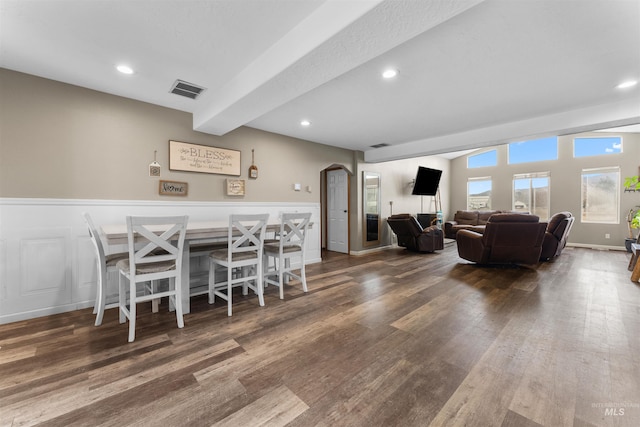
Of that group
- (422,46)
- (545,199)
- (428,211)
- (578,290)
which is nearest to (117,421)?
(422,46)

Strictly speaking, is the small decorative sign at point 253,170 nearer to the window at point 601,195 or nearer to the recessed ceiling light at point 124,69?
the recessed ceiling light at point 124,69

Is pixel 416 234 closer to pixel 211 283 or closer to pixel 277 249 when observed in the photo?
pixel 277 249

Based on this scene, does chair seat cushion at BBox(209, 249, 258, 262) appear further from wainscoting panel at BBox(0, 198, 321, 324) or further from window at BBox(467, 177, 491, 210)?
window at BBox(467, 177, 491, 210)

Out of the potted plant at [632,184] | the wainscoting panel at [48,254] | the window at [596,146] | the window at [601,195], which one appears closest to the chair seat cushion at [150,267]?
the wainscoting panel at [48,254]

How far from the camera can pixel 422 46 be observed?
205 cm

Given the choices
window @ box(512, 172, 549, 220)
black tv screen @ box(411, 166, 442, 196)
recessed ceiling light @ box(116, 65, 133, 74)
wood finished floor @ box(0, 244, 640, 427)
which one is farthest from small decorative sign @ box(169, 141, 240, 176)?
window @ box(512, 172, 549, 220)

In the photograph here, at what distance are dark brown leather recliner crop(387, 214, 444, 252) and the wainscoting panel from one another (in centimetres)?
485

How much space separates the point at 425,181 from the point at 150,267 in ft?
22.4

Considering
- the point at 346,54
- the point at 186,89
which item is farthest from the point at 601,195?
the point at 186,89

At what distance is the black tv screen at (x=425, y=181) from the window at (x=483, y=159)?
6.91 ft

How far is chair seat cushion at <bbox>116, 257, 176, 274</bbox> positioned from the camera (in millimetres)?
2146

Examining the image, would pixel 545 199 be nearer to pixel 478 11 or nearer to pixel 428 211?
pixel 428 211

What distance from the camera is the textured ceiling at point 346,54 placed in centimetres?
165

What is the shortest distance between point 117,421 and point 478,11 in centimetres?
310
